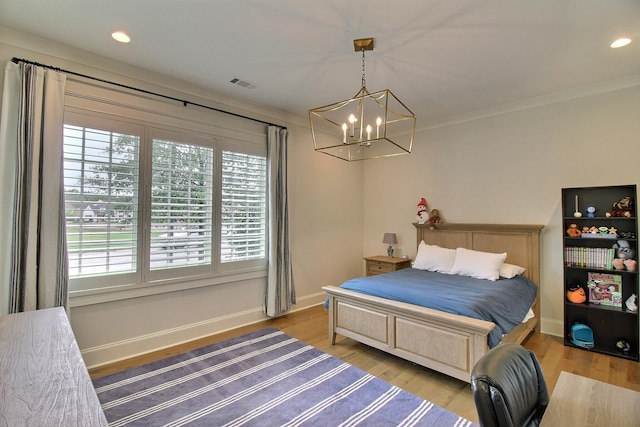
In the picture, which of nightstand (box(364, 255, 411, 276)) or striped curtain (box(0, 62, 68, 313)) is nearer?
striped curtain (box(0, 62, 68, 313))

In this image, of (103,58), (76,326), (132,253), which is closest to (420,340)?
(132,253)

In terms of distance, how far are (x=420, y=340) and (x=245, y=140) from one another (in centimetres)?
307

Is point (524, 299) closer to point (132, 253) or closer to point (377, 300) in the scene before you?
point (377, 300)

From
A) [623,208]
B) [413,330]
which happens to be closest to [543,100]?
[623,208]

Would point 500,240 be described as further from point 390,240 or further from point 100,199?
point 100,199

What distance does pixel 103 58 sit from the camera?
2877 mm

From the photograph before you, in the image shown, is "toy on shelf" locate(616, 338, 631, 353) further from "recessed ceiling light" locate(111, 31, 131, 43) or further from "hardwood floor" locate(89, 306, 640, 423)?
"recessed ceiling light" locate(111, 31, 131, 43)

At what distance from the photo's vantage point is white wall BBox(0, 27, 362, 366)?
2.80 m

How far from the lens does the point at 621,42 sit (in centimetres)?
257

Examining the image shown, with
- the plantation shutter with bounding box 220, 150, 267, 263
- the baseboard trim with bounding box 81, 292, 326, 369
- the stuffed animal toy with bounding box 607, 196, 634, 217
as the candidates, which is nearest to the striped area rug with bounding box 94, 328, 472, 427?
the baseboard trim with bounding box 81, 292, 326, 369

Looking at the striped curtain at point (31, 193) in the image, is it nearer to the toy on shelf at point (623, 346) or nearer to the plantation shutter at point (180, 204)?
the plantation shutter at point (180, 204)

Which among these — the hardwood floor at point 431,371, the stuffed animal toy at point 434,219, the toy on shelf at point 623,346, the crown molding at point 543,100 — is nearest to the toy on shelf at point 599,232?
the toy on shelf at point 623,346

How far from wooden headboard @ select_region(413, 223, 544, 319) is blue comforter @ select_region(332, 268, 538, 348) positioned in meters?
0.28

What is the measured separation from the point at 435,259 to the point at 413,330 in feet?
5.23
